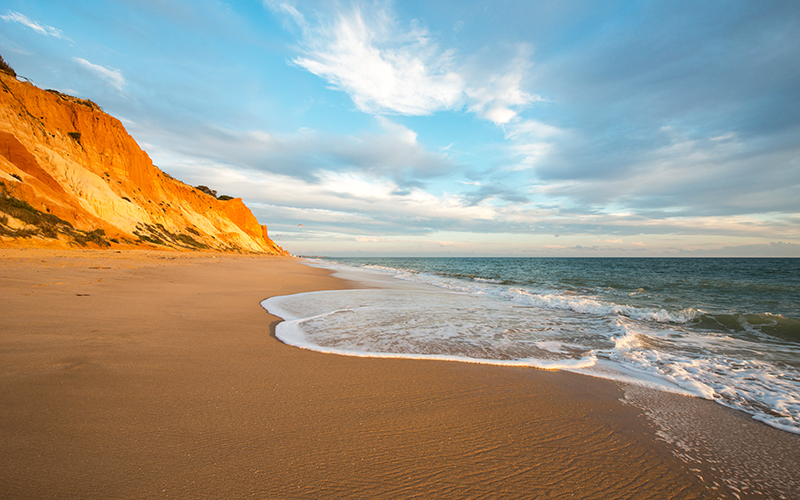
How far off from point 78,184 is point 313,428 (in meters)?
29.9

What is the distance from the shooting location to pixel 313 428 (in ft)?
7.23

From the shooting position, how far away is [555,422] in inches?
100

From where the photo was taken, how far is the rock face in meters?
15.6

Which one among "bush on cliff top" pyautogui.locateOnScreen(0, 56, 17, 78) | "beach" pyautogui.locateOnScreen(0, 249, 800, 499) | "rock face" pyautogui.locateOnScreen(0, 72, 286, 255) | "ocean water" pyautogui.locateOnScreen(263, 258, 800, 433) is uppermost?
"bush on cliff top" pyautogui.locateOnScreen(0, 56, 17, 78)

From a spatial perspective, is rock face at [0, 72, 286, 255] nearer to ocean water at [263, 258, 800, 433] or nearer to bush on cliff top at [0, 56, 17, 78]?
bush on cliff top at [0, 56, 17, 78]

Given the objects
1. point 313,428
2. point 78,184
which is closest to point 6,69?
point 78,184

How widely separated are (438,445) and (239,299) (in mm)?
7210

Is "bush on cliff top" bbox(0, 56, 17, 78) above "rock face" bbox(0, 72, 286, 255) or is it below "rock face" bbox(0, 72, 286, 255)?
above

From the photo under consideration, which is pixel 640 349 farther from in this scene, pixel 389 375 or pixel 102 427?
pixel 102 427

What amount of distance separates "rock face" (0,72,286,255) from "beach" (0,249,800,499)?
53.8 feet

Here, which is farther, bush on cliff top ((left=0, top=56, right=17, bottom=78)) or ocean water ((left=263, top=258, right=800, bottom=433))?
bush on cliff top ((left=0, top=56, right=17, bottom=78))

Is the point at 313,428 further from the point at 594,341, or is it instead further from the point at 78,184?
the point at 78,184

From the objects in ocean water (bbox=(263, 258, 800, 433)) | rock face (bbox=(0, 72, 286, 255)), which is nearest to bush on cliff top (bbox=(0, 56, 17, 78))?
rock face (bbox=(0, 72, 286, 255))

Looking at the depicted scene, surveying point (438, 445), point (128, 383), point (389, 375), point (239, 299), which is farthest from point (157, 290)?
point (438, 445)
